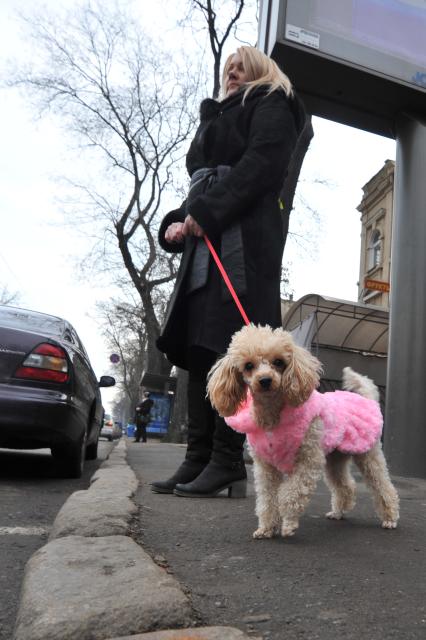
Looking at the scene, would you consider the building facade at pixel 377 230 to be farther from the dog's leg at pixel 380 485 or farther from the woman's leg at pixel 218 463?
the dog's leg at pixel 380 485

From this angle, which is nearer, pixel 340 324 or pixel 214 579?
pixel 214 579

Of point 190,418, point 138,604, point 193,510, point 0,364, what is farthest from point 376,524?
point 0,364

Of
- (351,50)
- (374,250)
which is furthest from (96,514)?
(374,250)

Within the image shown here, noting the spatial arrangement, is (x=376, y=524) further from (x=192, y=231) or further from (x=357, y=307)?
(x=357, y=307)

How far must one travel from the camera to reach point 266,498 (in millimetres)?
2803

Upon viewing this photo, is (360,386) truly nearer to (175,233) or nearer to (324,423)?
(324,423)

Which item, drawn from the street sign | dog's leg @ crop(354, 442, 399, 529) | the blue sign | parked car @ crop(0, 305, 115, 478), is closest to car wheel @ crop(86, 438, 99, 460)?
parked car @ crop(0, 305, 115, 478)

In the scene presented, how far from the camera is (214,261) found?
3.47m

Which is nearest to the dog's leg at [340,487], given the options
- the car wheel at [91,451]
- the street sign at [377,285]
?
the car wheel at [91,451]

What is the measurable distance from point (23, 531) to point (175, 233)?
1.75 m

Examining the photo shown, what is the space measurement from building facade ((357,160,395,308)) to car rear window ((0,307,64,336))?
1922cm

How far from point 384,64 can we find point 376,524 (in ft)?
14.8

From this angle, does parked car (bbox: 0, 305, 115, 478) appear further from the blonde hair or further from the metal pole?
the metal pole

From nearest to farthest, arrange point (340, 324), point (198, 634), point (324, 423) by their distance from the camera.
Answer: point (198, 634) → point (324, 423) → point (340, 324)
